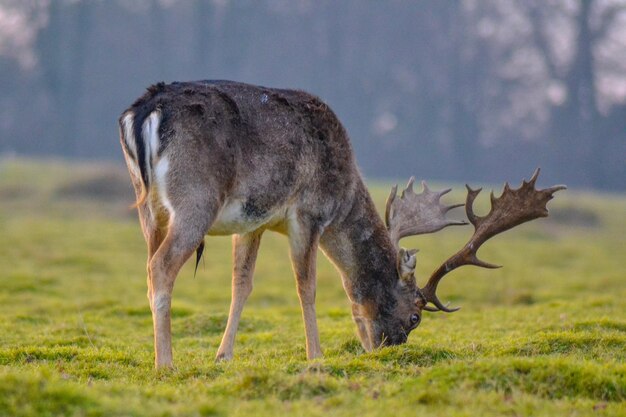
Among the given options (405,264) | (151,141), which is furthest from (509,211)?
(151,141)

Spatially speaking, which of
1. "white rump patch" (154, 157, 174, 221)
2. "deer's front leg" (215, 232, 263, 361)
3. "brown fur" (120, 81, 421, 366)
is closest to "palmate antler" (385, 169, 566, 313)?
"brown fur" (120, 81, 421, 366)

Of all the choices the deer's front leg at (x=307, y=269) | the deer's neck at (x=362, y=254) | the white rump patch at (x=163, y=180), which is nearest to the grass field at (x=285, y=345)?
the deer's front leg at (x=307, y=269)

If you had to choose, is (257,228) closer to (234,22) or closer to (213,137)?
(213,137)

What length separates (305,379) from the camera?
676 cm

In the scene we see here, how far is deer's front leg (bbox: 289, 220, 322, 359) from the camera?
9.05 metres

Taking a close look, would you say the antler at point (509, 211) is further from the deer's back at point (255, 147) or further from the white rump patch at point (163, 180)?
the white rump patch at point (163, 180)

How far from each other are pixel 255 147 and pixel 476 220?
2687 millimetres

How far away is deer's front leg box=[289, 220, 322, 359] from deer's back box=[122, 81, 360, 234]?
0.20m

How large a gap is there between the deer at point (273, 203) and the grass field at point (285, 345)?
0.57 metres

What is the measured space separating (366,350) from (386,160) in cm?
6228

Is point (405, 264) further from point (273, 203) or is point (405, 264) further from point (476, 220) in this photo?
point (273, 203)

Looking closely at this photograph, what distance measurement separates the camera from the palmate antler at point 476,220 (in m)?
9.40

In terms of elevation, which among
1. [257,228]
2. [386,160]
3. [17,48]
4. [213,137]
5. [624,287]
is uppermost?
[17,48]

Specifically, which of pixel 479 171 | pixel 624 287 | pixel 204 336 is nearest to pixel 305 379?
pixel 204 336
